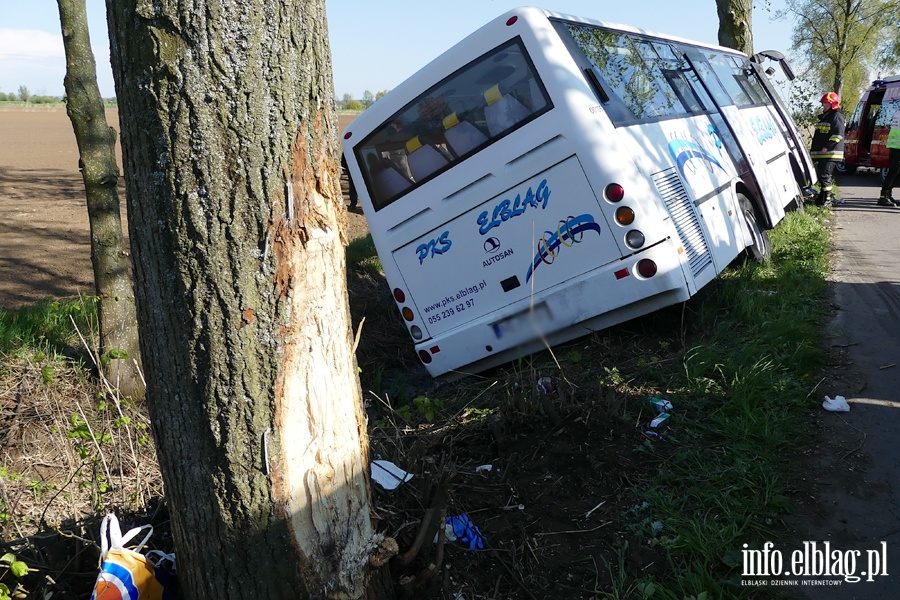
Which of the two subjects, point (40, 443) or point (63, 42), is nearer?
point (40, 443)

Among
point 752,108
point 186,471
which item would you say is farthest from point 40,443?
point 752,108

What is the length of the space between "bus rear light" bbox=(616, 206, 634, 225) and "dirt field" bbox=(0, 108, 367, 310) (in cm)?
620

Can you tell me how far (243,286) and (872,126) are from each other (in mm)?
20824

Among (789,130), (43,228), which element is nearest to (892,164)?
(789,130)

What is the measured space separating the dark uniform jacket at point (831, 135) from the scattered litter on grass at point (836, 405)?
32.5 ft

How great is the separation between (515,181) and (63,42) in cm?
347

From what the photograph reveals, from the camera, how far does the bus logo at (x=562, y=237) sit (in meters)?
5.75

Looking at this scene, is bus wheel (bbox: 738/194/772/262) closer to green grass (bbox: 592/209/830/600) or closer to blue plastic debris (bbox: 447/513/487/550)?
green grass (bbox: 592/209/830/600)

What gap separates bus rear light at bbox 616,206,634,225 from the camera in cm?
557

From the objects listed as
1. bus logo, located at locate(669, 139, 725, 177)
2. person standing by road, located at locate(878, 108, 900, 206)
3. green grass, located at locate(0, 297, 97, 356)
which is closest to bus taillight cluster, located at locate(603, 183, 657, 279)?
bus logo, located at locate(669, 139, 725, 177)

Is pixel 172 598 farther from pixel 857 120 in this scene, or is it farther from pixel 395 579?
pixel 857 120

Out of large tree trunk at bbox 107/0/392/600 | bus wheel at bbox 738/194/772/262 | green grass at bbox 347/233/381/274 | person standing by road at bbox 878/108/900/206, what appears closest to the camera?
large tree trunk at bbox 107/0/392/600

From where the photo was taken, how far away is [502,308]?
6238 mm

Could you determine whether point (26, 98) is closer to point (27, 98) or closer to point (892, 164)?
point (27, 98)
